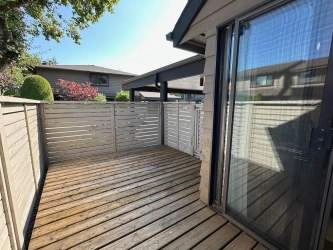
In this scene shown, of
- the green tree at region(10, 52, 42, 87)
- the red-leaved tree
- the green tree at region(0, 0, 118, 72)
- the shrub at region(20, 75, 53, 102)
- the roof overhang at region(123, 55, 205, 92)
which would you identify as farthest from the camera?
the red-leaved tree

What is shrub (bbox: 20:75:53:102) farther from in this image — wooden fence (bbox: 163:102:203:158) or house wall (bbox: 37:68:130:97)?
house wall (bbox: 37:68:130:97)

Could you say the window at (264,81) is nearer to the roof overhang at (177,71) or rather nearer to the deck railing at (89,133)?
the deck railing at (89,133)

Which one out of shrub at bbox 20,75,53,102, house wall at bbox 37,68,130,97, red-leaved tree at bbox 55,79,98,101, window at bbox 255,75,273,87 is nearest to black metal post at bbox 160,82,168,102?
shrub at bbox 20,75,53,102

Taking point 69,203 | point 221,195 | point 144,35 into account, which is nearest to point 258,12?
point 221,195

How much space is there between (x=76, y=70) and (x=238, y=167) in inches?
523

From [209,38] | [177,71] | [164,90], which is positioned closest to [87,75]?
[164,90]

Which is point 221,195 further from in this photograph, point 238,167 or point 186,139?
point 186,139

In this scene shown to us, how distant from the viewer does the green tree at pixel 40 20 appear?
6.75 meters

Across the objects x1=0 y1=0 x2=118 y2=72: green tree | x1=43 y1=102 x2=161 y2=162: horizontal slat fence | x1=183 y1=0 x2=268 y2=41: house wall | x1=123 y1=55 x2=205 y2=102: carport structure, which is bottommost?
x1=43 y1=102 x2=161 y2=162: horizontal slat fence

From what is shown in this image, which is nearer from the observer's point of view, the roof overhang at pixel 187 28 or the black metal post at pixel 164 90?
the roof overhang at pixel 187 28

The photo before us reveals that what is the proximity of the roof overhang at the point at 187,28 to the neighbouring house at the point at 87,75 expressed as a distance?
12.0m

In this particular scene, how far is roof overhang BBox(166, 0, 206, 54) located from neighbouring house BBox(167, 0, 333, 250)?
13 millimetres

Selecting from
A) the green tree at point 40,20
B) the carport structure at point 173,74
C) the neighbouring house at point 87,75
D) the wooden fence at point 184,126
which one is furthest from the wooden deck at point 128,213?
the neighbouring house at point 87,75

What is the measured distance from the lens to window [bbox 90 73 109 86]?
43.5 feet
